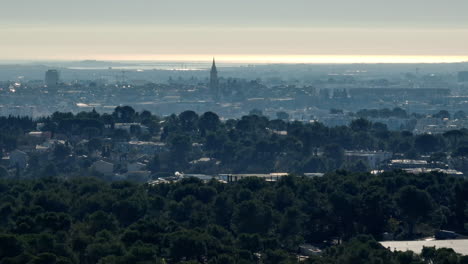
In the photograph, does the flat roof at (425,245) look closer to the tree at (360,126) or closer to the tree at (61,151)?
the tree at (61,151)

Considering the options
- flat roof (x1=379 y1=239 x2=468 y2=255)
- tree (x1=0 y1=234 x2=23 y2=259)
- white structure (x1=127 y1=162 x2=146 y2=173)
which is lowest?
white structure (x1=127 y1=162 x2=146 y2=173)

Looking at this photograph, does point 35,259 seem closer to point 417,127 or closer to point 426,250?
point 426,250

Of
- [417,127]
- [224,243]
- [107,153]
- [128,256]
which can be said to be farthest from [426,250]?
[417,127]

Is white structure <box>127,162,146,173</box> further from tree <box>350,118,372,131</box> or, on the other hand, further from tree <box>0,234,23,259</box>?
tree <box>0,234,23,259</box>

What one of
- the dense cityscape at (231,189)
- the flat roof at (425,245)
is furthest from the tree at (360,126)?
the flat roof at (425,245)

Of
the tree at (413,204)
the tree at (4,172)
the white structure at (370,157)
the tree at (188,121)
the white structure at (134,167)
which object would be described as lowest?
the white structure at (134,167)

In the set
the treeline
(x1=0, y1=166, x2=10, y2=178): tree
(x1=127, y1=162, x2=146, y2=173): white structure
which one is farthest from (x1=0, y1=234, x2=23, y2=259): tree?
(x1=127, y1=162, x2=146, y2=173): white structure

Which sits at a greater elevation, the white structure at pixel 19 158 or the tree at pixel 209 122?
the tree at pixel 209 122

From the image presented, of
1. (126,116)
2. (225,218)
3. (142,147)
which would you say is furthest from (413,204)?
(126,116)

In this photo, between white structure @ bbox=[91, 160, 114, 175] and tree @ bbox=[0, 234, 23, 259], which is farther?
white structure @ bbox=[91, 160, 114, 175]
